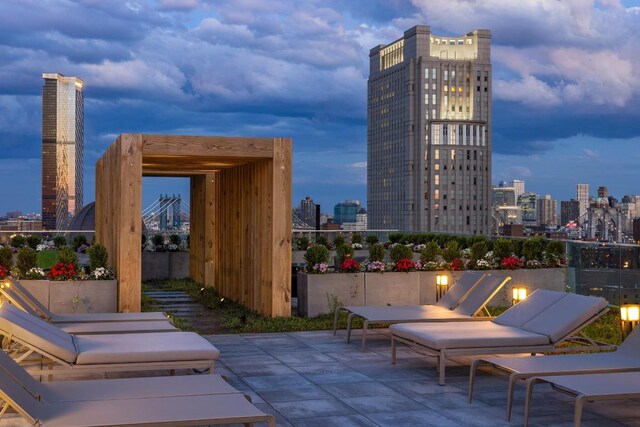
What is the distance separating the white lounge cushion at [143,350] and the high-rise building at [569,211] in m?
163

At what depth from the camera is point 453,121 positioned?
160 metres

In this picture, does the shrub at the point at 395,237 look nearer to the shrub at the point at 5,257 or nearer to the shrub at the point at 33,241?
the shrub at the point at 33,241

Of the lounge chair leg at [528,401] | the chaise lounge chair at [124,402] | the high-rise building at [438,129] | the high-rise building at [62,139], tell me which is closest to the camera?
the chaise lounge chair at [124,402]

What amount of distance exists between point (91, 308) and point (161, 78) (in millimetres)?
30984

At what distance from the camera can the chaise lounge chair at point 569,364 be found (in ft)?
20.2

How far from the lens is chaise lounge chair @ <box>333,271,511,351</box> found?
930cm

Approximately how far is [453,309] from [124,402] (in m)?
5.79

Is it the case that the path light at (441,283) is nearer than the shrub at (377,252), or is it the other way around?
the path light at (441,283)

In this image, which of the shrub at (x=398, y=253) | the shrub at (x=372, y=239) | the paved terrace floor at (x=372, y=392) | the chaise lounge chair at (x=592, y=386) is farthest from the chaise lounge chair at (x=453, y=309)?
the shrub at (x=372, y=239)

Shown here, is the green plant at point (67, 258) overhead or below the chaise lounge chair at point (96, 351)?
overhead

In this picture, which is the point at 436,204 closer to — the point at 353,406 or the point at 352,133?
the point at 352,133

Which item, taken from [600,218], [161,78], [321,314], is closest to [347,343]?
[321,314]

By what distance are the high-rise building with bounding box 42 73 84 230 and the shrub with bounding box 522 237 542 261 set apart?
142 metres

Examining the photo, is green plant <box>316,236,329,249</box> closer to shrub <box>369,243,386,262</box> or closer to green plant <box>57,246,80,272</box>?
shrub <box>369,243,386,262</box>
